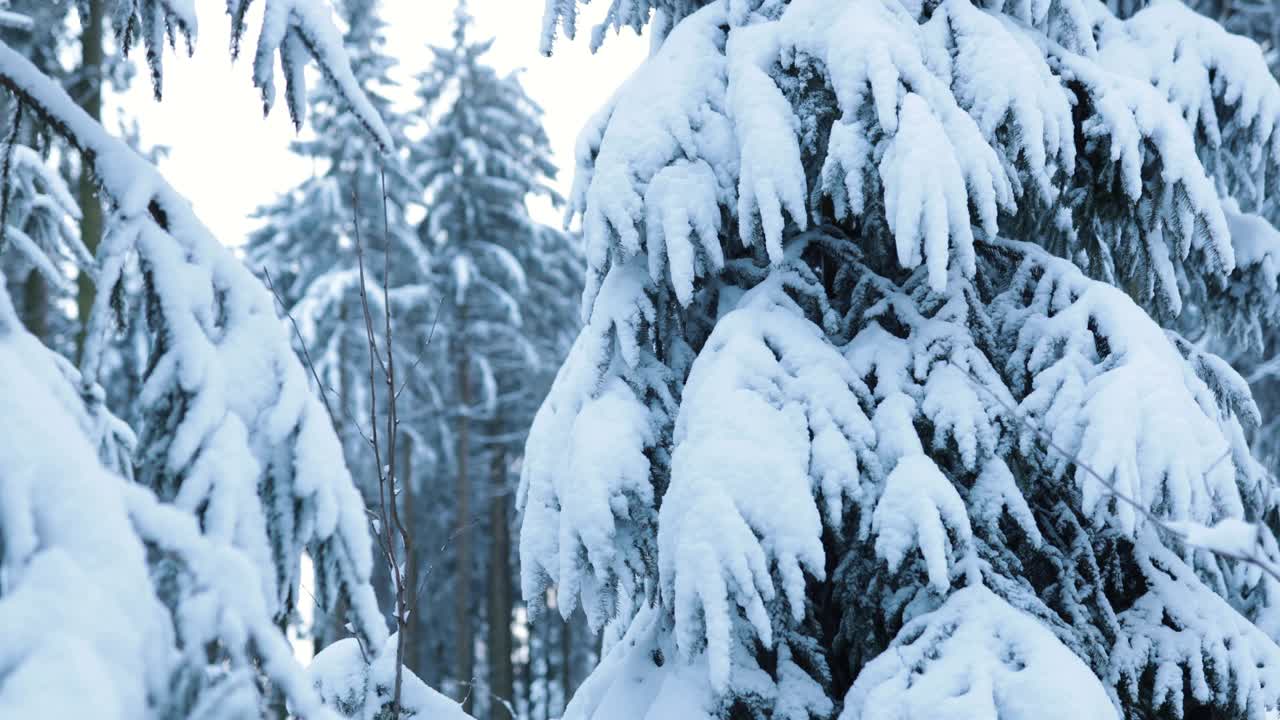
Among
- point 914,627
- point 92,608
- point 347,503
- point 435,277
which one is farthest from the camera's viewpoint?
point 435,277

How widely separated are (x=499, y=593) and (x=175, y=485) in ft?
57.7

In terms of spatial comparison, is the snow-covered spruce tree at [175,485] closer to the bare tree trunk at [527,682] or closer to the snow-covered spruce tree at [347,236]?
the snow-covered spruce tree at [347,236]

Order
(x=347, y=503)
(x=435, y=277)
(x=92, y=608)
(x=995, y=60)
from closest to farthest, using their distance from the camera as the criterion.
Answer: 1. (x=92, y=608)
2. (x=347, y=503)
3. (x=995, y=60)
4. (x=435, y=277)

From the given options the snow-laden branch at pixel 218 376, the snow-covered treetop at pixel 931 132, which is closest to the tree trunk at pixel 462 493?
the snow-covered treetop at pixel 931 132

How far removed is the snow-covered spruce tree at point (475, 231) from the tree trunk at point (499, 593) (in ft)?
1.68

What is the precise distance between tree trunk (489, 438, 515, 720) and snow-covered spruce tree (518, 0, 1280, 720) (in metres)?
13.9

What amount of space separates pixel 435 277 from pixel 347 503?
1662 centimetres

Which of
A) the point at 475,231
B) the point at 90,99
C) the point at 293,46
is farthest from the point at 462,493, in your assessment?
the point at 293,46

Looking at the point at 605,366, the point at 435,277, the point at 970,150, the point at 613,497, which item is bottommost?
the point at 613,497

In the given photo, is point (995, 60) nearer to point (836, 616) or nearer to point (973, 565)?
point (973, 565)

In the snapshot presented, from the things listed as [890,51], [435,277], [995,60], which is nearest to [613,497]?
[890,51]

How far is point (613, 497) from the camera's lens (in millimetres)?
3793

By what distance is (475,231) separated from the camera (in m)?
19.1

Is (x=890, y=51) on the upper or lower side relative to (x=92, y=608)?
upper
